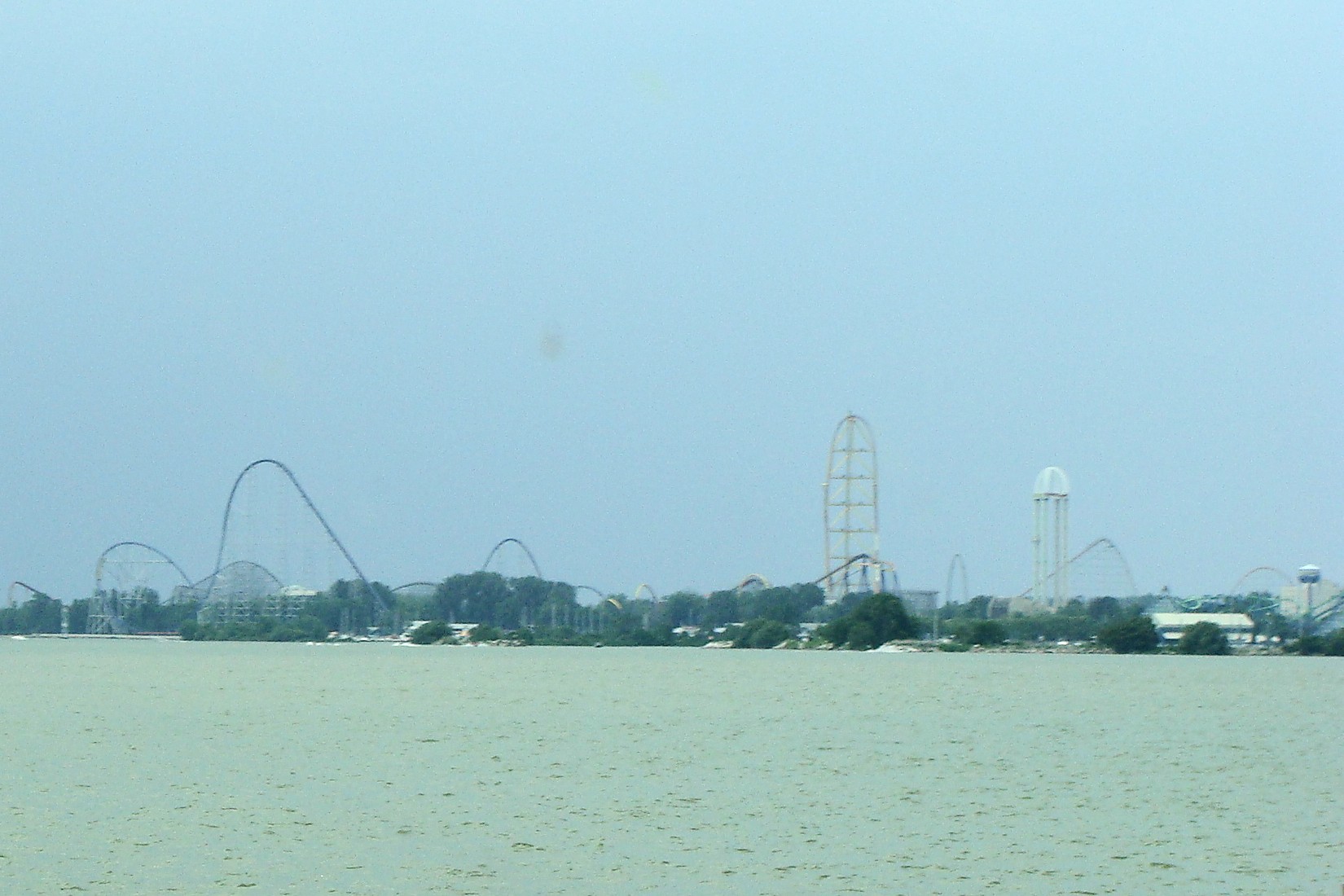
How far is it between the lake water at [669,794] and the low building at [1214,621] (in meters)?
110

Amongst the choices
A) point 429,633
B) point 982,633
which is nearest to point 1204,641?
point 982,633

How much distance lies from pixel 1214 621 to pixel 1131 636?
33761 mm

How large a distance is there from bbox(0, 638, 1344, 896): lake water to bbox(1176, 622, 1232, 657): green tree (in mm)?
79475

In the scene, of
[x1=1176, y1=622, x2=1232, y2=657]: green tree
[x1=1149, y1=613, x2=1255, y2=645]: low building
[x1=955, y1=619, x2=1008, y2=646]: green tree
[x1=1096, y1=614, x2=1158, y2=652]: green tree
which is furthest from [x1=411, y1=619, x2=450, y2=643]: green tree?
[x1=1176, y1=622, x2=1232, y2=657]: green tree

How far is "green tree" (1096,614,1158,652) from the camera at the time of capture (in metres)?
142

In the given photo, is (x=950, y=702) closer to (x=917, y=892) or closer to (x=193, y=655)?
(x=917, y=892)

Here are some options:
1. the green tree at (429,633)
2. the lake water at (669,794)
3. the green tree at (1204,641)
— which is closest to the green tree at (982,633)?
the green tree at (1204,641)

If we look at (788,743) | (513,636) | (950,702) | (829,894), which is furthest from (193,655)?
(829,894)

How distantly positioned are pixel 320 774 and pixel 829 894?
16.3 metres

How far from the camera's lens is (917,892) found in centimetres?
2083

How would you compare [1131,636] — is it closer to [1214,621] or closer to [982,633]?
[982,633]

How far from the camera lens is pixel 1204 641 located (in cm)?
14462

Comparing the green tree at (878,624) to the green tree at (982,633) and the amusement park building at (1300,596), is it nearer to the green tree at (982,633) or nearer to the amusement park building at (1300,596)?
the green tree at (982,633)

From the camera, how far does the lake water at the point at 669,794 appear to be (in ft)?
72.5
